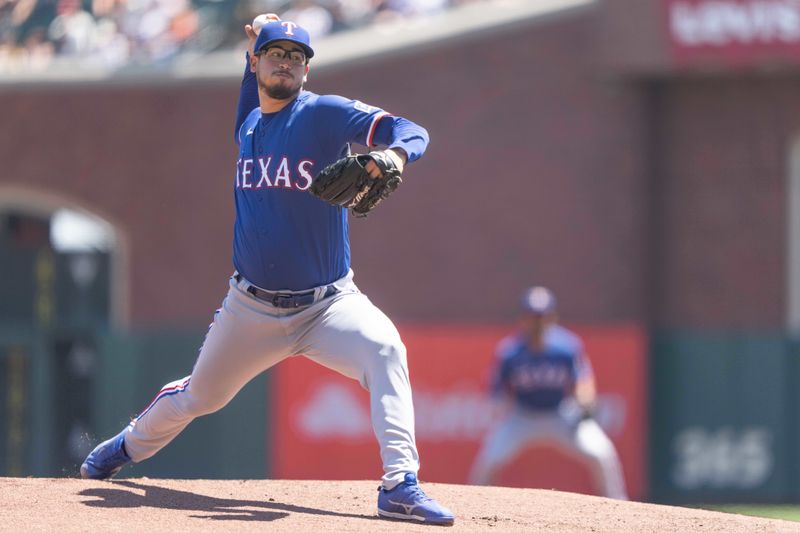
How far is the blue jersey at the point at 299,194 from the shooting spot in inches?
222

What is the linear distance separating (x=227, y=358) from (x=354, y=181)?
40.9 inches

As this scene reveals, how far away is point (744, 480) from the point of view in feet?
46.3

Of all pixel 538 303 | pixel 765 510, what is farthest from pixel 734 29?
pixel 765 510

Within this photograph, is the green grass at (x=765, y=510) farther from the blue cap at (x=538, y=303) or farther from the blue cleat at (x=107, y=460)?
the blue cleat at (x=107, y=460)

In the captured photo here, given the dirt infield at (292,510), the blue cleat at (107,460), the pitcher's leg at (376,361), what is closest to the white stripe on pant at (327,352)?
the pitcher's leg at (376,361)

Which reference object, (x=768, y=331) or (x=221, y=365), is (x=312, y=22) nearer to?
(x=768, y=331)

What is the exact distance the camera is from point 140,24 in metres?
14.4

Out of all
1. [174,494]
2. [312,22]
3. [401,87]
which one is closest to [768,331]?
[401,87]

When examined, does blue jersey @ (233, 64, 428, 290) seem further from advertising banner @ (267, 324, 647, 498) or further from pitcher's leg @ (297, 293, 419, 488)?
advertising banner @ (267, 324, 647, 498)

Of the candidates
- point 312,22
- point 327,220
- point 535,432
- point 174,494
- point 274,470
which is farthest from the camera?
point 312,22

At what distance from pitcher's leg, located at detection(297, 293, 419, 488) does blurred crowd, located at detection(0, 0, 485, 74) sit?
8772 millimetres

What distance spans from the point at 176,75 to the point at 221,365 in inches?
344

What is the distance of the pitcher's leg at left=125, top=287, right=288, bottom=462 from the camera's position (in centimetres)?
576

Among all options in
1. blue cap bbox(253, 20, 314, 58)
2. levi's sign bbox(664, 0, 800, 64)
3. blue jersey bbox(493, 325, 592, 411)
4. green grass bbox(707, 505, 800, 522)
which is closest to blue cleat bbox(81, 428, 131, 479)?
blue cap bbox(253, 20, 314, 58)
